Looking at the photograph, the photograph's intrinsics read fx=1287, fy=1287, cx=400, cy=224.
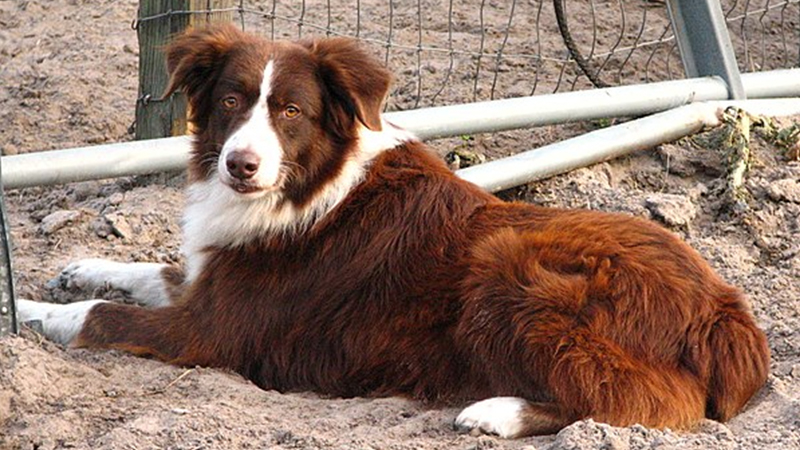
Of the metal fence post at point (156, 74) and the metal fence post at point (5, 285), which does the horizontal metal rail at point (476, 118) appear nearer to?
the metal fence post at point (156, 74)

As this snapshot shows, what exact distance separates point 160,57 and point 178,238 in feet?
2.96

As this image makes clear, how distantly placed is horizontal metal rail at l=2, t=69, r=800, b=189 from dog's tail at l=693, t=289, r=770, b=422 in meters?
2.07

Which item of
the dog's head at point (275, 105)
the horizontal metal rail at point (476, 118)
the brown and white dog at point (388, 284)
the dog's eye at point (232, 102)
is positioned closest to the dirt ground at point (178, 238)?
the brown and white dog at point (388, 284)

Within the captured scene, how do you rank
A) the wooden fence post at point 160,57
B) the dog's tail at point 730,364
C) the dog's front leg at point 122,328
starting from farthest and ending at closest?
the wooden fence post at point 160,57 → the dog's front leg at point 122,328 → the dog's tail at point 730,364

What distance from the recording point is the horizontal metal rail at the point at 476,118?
17.3ft

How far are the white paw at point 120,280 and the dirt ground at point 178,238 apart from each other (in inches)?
2.2

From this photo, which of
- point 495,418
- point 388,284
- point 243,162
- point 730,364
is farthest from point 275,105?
point 730,364

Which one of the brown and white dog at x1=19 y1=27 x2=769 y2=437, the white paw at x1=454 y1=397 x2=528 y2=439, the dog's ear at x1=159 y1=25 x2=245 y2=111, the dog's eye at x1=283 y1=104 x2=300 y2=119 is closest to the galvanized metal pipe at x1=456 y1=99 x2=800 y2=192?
the brown and white dog at x1=19 y1=27 x2=769 y2=437

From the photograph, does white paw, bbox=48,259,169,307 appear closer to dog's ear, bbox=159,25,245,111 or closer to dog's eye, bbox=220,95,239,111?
dog's ear, bbox=159,25,245,111

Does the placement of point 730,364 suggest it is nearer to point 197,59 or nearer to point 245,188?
point 245,188

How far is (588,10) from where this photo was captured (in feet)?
29.5

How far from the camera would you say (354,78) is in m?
4.85

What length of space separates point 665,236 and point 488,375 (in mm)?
818

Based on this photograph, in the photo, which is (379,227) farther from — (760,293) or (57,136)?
(57,136)
